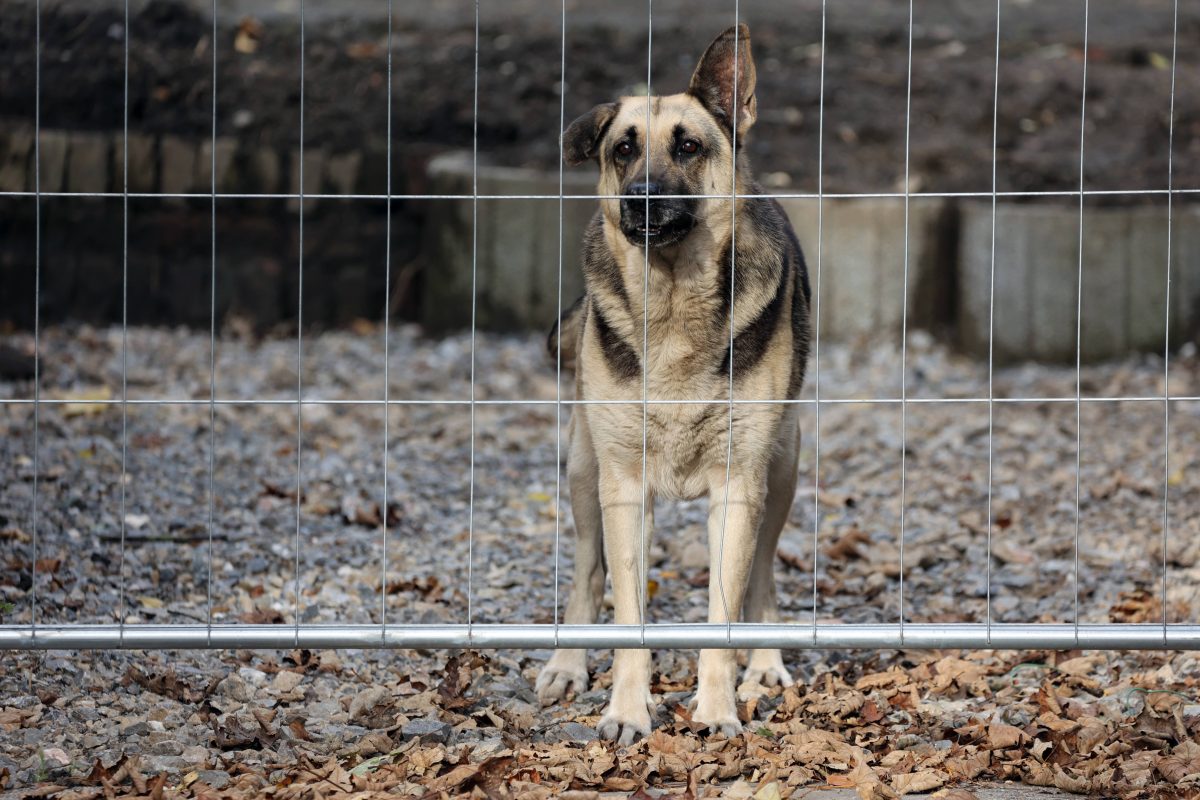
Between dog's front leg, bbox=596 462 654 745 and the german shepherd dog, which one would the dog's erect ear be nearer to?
the german shepherd dog

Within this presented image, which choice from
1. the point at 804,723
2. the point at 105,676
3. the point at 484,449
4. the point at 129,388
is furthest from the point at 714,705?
the point at 129,388

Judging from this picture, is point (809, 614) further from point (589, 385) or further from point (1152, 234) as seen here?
point (1152, 234)

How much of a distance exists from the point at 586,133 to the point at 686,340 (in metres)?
0.77

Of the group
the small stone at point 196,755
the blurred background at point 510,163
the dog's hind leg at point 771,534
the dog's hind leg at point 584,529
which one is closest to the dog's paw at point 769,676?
the dog's hind leg at point 771,534

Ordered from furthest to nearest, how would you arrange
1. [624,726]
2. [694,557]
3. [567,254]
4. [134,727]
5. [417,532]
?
[567,254]
[417,532]
[694,557]
[624,726]
[134,727]

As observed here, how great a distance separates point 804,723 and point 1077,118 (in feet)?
27.2

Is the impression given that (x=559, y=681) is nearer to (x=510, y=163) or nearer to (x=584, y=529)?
(x=584, y=529)

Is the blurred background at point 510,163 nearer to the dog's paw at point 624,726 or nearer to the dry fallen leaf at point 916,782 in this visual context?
the dog's paw at point 624,726

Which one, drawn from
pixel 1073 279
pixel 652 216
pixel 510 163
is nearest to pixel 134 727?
pixel 652 216

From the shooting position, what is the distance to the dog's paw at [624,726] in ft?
12.7

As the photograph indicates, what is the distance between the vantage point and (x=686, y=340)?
4.17 metres

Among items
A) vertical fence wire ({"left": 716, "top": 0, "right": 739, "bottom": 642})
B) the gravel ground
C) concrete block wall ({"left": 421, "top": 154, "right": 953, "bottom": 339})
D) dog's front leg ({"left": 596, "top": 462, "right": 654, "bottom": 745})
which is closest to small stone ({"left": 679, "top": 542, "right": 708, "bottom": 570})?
the gravel ground

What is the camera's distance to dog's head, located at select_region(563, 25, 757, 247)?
4105 mm

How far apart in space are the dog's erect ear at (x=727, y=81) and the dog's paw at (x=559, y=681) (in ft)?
5.94
